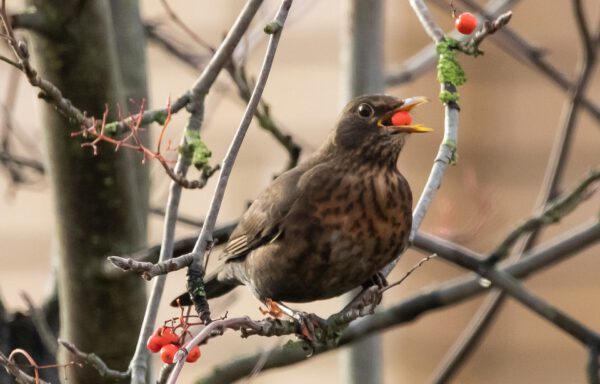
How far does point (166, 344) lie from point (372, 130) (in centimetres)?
127

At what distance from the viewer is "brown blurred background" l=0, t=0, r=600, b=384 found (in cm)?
745

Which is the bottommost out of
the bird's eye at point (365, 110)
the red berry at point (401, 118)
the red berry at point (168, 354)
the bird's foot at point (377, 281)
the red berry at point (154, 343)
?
the red berry at point (168, 354)

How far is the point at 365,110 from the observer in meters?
3.66

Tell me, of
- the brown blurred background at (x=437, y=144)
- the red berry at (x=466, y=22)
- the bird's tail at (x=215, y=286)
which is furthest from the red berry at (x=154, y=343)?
the brown blurred background at (x=437, y=144)

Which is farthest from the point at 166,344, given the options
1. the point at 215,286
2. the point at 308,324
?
the point at 215,286

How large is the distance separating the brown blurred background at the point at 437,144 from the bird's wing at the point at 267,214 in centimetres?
→ 351

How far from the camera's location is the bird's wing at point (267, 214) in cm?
362

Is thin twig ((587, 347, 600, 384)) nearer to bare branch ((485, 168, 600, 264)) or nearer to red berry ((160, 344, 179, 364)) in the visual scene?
bare branch ((485, 168, 600, 264))

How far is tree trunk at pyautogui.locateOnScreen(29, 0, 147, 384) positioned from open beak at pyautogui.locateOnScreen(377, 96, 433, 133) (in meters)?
0.71

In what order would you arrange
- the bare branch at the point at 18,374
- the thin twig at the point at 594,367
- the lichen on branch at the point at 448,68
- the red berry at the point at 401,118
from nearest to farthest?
1. the bare branch at the point at 18,374
2. the lichen on branch at the point at 448,68
3. the thin twig at the point at 594,367
4. the red berry at the point at 401,118

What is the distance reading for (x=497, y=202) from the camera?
6930 millimetres

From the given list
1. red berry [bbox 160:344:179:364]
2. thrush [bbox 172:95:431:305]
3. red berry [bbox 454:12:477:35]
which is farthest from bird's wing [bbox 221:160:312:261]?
red berry [bbox 160:344:179:364]

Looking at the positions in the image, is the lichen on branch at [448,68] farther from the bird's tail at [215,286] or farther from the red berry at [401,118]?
the bird's tail at [215,286]

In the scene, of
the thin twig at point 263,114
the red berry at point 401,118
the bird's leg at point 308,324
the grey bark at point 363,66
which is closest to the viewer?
the bird's leg at point 308,324
